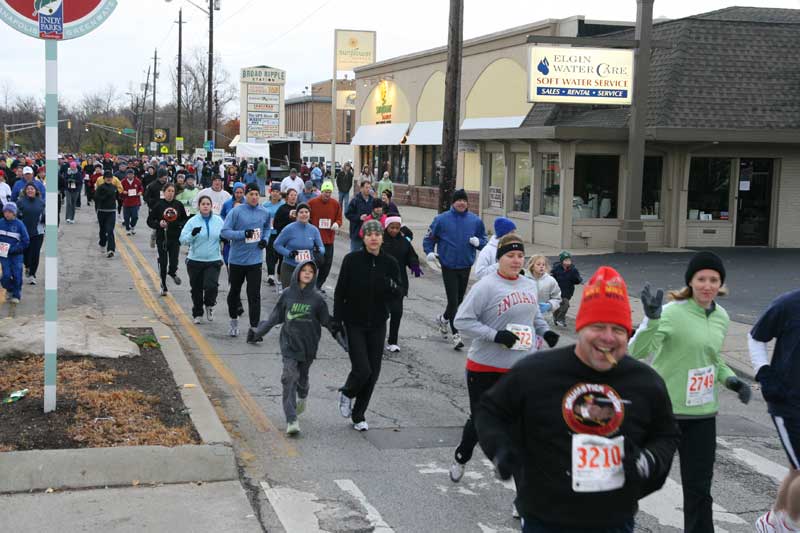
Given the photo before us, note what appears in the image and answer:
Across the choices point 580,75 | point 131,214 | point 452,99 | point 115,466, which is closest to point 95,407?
point 115,466

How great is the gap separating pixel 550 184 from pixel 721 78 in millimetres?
5047

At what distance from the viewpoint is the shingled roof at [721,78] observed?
23.4 m

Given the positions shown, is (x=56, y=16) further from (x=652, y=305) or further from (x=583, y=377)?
(x=583, y=377)

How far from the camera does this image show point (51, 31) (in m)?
7.20

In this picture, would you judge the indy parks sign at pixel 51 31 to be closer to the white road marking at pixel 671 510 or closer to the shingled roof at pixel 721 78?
the white road marking at pixel 671 510

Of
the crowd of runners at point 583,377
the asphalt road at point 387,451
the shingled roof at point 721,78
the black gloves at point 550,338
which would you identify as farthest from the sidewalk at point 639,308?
the black gloves at point 550,338

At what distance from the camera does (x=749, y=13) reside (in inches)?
1136

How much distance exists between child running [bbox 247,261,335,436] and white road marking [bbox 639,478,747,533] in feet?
9.70

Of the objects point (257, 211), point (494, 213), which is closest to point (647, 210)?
point (494, 213)

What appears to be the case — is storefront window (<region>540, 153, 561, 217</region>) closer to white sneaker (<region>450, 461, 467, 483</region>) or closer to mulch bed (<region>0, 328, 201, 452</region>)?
mulch bed (<region>0, 328, 201, 452</region>)

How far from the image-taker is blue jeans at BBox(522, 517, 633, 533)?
11.6 feet

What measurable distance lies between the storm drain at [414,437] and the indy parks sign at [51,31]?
8.75 feet

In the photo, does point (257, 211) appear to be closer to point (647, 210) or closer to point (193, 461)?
point (193, 461)

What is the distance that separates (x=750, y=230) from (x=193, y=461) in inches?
838
